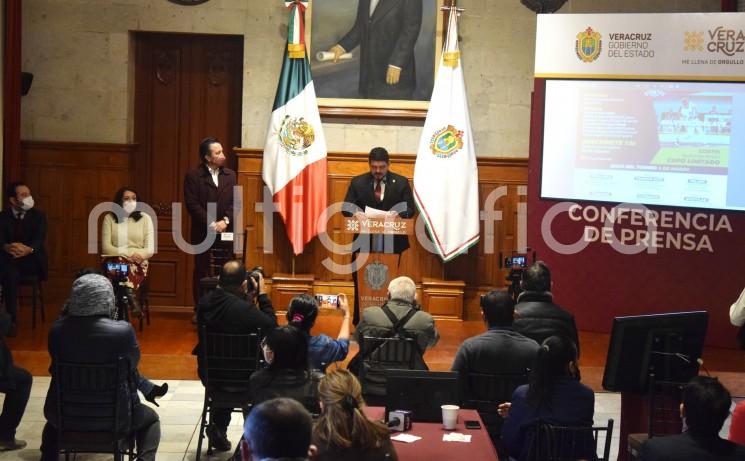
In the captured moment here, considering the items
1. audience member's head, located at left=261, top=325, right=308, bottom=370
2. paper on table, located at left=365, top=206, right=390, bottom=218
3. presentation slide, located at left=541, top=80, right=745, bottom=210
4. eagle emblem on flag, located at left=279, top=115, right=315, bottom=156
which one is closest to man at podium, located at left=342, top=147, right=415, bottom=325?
paper on table, located at left=365, top=206, right=390, bottom=218

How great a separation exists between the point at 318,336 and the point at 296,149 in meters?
4.45

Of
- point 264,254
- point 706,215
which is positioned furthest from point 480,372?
point 264,254

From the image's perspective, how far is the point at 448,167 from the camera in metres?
9.66

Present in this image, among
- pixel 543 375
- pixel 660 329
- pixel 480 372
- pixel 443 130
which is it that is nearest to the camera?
pixel 543 375

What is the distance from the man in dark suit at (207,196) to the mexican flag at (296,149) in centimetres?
98

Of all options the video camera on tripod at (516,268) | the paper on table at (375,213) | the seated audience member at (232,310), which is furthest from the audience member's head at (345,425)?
the paper on table at (375,213)

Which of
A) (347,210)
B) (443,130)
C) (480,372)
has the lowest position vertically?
(480,372)

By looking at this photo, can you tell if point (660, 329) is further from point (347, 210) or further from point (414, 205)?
point (414, 205)

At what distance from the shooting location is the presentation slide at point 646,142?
860 cm

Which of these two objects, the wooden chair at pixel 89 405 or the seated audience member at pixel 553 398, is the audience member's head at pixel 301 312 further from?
the seated audience member at pixel 553 398

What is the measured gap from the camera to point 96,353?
17.1 feet

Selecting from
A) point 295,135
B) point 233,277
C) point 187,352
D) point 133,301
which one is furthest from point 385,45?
point 233,277

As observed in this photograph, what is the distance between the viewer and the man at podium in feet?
28.4

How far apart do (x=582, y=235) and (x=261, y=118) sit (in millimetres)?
3247
